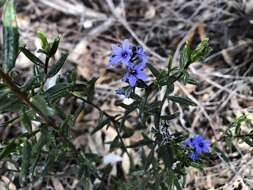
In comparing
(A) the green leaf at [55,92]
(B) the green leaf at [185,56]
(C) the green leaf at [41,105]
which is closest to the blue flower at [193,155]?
(B) the green leaf at [185,56]

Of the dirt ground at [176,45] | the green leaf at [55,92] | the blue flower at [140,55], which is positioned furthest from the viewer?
the dirt ground at [176,45]

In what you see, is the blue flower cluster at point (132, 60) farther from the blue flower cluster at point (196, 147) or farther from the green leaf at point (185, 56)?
the blue flower cluster at point (196, 147)

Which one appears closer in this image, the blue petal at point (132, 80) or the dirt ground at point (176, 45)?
the blue petal at point (132, 80)

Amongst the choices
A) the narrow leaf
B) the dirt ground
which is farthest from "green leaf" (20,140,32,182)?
the dirt ground

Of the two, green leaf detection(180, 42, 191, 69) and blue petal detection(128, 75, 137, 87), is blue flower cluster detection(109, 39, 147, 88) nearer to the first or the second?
blue petal detection(128, 75, 137, 87)

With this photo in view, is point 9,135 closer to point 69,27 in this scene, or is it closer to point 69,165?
point 69,165

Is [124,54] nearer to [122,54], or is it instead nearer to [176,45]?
[122,54]

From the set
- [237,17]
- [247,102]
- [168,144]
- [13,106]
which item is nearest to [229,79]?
[247,102]
